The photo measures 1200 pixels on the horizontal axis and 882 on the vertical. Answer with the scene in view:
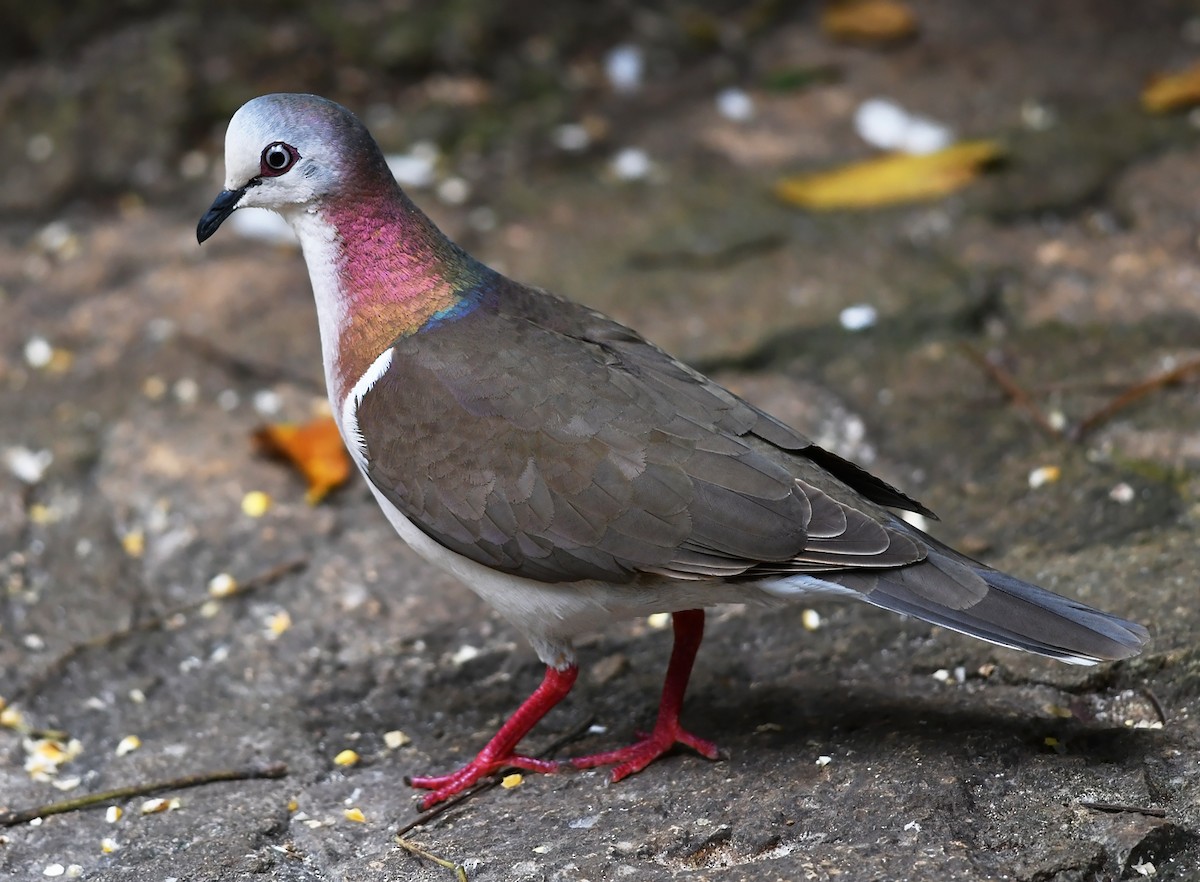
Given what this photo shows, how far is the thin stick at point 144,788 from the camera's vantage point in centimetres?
327

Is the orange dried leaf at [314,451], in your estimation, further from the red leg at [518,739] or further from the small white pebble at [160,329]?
the red leg at [518,739]

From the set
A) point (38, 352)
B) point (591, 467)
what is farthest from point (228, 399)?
point (591, 467)

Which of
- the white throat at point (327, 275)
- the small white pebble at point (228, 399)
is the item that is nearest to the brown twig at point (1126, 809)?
the white throat at point (327, 275)

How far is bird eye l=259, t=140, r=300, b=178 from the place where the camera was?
11.2ft

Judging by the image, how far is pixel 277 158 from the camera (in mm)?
3430

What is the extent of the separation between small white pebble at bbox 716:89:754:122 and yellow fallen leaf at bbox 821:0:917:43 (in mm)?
645

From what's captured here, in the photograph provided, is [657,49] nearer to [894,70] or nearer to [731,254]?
[894,70]

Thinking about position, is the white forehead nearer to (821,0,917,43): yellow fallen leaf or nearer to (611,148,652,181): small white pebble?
(611,148,652,181): small white pebble

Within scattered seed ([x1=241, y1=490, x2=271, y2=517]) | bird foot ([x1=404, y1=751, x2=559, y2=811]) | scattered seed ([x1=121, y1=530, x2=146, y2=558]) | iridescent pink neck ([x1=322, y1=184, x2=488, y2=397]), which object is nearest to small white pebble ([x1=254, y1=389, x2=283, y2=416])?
scattered seed ([x1=241, y1=490, x2=271, y2=517])

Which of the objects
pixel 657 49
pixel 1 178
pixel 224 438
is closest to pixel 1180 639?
Result: pixel 224 438

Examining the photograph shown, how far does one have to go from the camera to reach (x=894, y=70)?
6.56 metres

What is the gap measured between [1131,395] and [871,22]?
3.05 m

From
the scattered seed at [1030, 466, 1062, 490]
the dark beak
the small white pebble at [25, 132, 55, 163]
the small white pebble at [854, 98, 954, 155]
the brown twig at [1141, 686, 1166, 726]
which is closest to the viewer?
the brown twig at [1141, 686, 1166, 726]

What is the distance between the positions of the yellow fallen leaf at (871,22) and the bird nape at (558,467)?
148 inches
